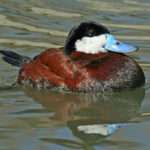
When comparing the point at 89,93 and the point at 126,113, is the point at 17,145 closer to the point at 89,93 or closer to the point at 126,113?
the point at 126,113

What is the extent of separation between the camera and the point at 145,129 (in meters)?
5.67

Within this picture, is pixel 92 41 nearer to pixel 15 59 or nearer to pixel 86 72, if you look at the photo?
pixel 86 72

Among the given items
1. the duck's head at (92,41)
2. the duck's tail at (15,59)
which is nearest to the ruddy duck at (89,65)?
the duck's head at (92,41)

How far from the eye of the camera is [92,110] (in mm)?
6367

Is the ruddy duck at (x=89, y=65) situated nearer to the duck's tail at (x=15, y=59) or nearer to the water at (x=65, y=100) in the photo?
the water at (x=65, y=100)

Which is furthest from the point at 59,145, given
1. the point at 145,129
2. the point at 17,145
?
the point at 145,129

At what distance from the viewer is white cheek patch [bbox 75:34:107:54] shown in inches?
275

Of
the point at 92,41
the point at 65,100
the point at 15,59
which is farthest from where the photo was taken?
the point at 15,59

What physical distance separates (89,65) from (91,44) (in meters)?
0.22

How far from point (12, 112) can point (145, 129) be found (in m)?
1.11

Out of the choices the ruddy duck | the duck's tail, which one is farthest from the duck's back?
the duck's tail

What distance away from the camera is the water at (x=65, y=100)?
5.39 m

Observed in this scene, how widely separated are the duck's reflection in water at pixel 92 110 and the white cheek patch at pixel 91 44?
16.7 inches

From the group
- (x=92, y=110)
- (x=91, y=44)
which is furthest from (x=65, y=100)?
(x=91, y=44)
